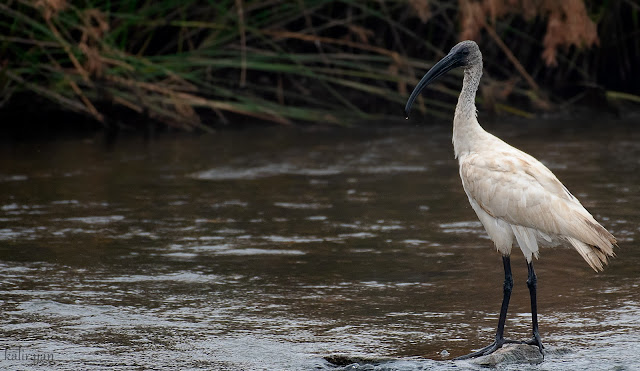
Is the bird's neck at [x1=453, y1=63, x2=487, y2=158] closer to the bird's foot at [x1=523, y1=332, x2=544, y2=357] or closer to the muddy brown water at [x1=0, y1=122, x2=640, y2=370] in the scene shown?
the muddy brown water at [x1=0, y1=122, x2=640, y2=370]

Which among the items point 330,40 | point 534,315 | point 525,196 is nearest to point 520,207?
point 525,196

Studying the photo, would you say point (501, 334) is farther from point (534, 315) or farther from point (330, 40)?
point (330, 40)

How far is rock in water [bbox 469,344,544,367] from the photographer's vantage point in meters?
4.46

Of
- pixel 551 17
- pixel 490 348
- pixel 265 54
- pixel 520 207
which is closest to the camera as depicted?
pixel 490 348

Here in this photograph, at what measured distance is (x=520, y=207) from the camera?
5.07 meters

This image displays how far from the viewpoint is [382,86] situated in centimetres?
1352

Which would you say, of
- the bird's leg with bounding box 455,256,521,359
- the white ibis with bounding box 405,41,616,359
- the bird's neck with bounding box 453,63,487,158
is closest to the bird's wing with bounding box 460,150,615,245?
the white ibis with bounding box 405,41,616,359

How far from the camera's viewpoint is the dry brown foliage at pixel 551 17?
427 inches

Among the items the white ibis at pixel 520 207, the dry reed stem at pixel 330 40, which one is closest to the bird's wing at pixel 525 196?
the white ibis at pixel 520 207

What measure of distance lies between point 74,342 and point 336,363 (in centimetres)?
120

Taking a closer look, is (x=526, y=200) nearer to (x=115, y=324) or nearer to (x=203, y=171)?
(x=115, y=324)

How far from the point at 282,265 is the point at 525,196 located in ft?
5.98

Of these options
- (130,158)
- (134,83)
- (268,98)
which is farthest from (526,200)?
(268,98)

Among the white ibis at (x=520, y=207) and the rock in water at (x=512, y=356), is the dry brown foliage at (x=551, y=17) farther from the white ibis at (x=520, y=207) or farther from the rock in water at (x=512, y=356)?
the rock in water at (x=512, y=356)
